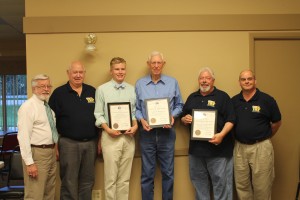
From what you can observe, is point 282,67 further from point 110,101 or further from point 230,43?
point 110,101

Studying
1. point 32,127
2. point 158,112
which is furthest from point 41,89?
point 158,112

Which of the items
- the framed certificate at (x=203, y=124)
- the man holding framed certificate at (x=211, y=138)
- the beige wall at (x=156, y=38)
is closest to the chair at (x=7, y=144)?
the beige wall at (x=156, y=38)

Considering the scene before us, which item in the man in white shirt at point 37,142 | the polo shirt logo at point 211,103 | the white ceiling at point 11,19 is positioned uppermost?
the white ceiling at point 11,19

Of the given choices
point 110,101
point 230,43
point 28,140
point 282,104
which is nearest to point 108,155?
point 110,101

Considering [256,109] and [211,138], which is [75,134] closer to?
[211,138]

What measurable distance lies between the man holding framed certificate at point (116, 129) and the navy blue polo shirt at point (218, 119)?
66cm

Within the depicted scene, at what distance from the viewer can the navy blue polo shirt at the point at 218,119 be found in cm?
332

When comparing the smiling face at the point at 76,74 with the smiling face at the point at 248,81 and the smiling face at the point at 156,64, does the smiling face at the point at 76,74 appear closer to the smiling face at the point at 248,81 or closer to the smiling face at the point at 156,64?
the smiling face at the point at 156,64

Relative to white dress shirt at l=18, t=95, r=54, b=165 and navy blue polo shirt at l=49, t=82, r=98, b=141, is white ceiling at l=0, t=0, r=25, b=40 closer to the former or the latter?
navy blue polo shirt at l=49, t=82, r=98, b=141

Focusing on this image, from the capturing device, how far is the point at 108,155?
3350 millimetres

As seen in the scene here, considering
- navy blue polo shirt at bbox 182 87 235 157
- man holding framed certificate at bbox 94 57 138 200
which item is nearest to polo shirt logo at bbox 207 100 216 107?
navy blue polo shirt at bbox 182 87 235 157

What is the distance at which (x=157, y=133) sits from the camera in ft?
11.4

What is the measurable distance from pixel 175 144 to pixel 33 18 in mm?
2150

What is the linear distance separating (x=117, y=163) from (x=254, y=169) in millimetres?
1363
